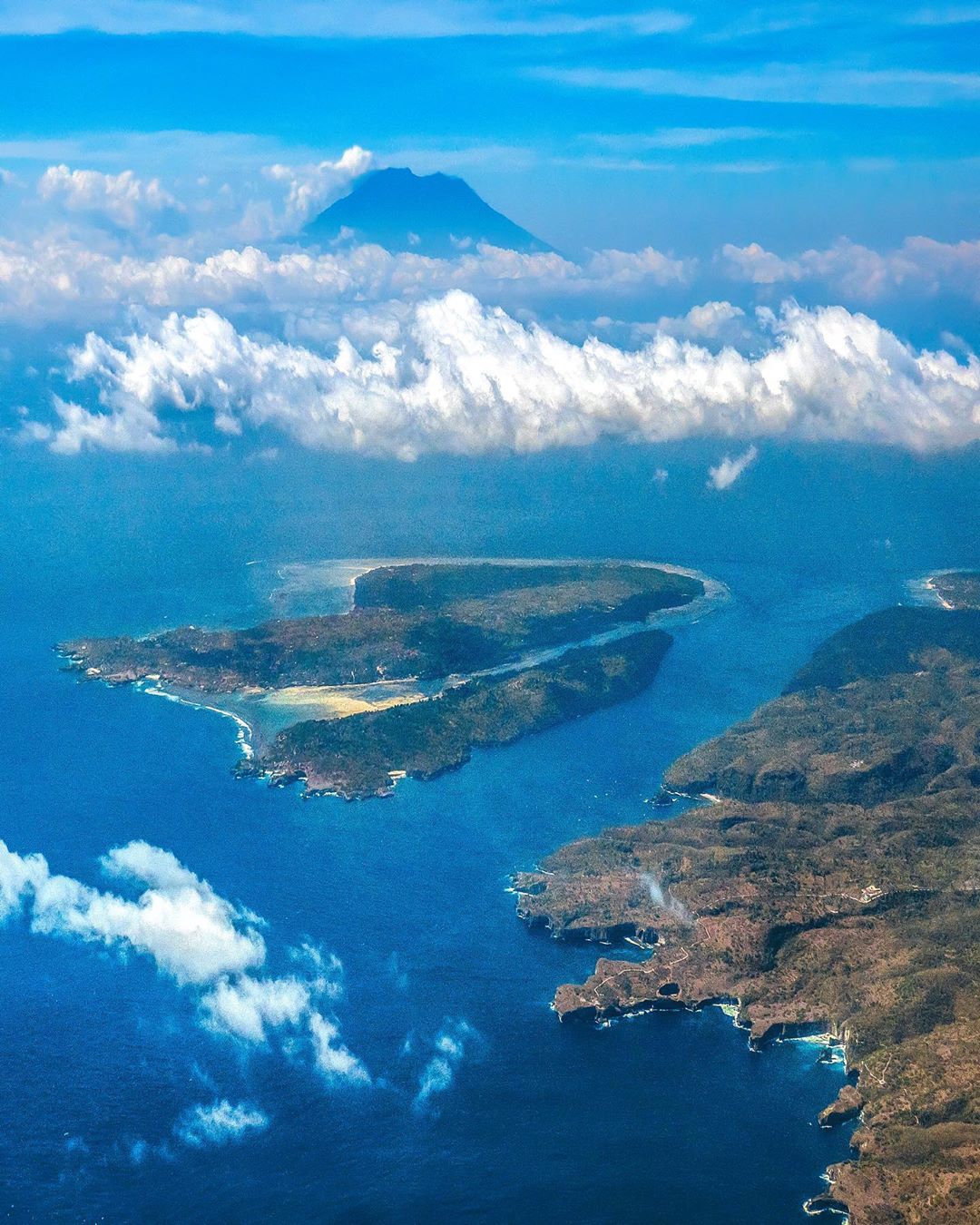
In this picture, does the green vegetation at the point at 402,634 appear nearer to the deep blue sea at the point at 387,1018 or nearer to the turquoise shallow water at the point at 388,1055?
the deep blue sea at the point at 387,1018

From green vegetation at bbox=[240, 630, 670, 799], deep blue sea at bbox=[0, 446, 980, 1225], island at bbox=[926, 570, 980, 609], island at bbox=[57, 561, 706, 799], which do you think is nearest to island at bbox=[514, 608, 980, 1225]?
deep blue sea at bbox=[0, 446, 980, 1225]

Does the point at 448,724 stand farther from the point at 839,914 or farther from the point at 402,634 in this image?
the point at 839,914

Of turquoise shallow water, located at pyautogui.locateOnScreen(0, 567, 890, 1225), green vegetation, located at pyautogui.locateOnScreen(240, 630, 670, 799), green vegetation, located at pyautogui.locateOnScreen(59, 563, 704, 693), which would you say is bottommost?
turquoise shallow water, located at pyautogui.locateOnScreen(0, 567, 890, 1225)

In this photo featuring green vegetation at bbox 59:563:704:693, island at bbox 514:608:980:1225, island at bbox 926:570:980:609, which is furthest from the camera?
island at bbox 926:570:980:609

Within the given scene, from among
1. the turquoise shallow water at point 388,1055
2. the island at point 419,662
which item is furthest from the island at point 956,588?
the turquoise shallow water at point 388,1055

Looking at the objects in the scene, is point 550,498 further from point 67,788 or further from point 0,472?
point 67,788

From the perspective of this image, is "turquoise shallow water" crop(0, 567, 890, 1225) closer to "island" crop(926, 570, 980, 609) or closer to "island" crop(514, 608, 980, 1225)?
"island" crop(514, 608, 980, 1225)
